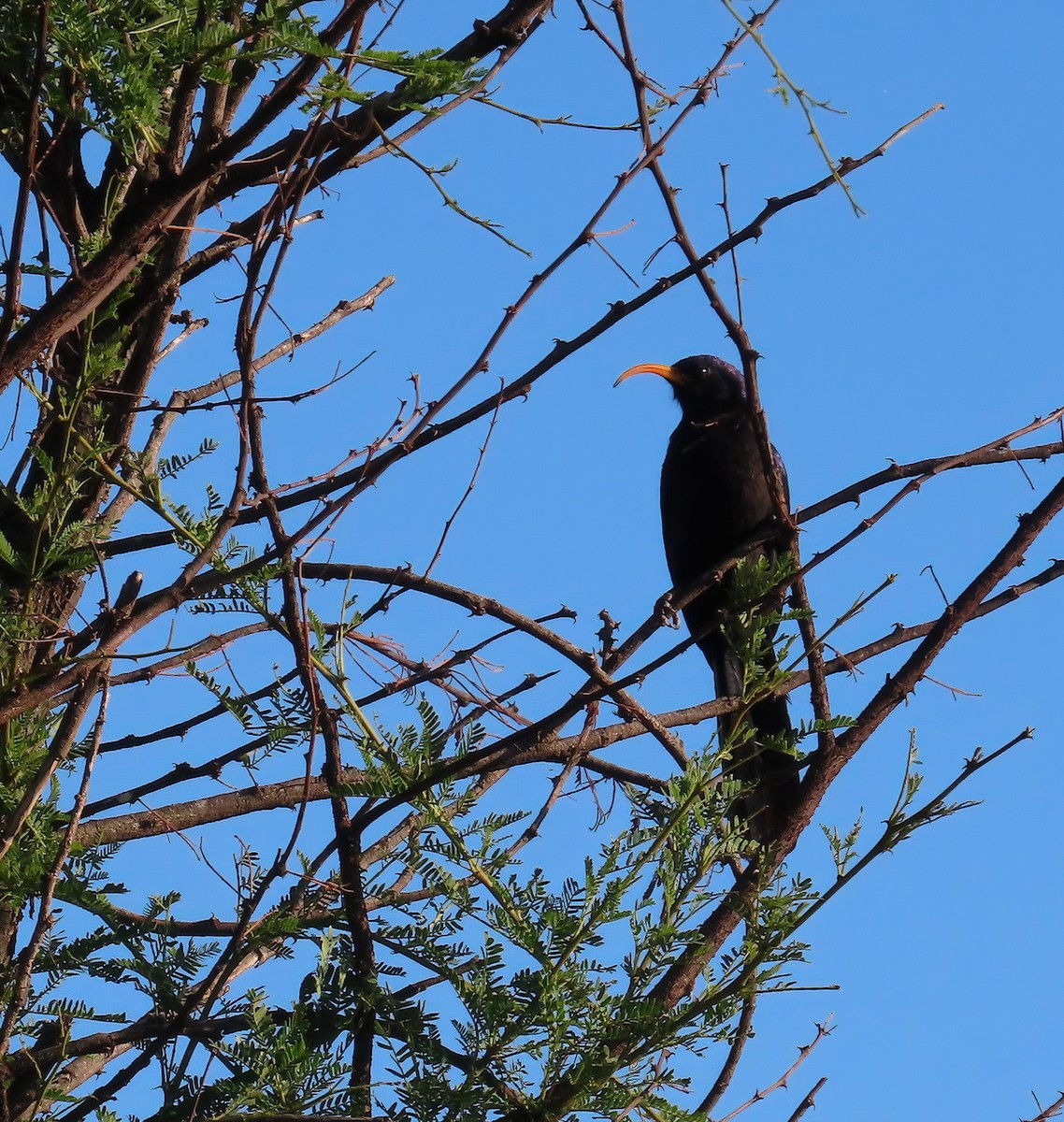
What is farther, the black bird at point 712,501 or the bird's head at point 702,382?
the bird's head at point 702,382

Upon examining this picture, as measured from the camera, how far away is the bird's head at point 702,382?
213 inches

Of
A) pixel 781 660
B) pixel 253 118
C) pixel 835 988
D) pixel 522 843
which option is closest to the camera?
pixel 253 118

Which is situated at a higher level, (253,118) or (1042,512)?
(1042,512)

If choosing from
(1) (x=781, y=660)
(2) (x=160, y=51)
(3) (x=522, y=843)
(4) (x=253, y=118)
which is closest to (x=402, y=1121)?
(3) (x=522, y=843)

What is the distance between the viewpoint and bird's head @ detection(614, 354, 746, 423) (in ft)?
17.7

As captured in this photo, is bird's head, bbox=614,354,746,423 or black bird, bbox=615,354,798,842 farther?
bird's head, bbox=614,354,746,423

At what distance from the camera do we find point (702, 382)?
18.0 feet

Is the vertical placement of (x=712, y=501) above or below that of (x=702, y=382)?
below

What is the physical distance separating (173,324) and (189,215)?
694 millimetres

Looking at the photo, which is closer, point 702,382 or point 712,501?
point 712,501

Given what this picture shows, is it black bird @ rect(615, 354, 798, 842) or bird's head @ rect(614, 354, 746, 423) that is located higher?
bird's head @ rect(614, 354, 746, 423)

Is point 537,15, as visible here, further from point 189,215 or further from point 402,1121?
point 402,1121

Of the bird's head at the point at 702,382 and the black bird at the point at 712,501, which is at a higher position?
the bird's head at the point at 702,382

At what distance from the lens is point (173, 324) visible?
3.06 m
